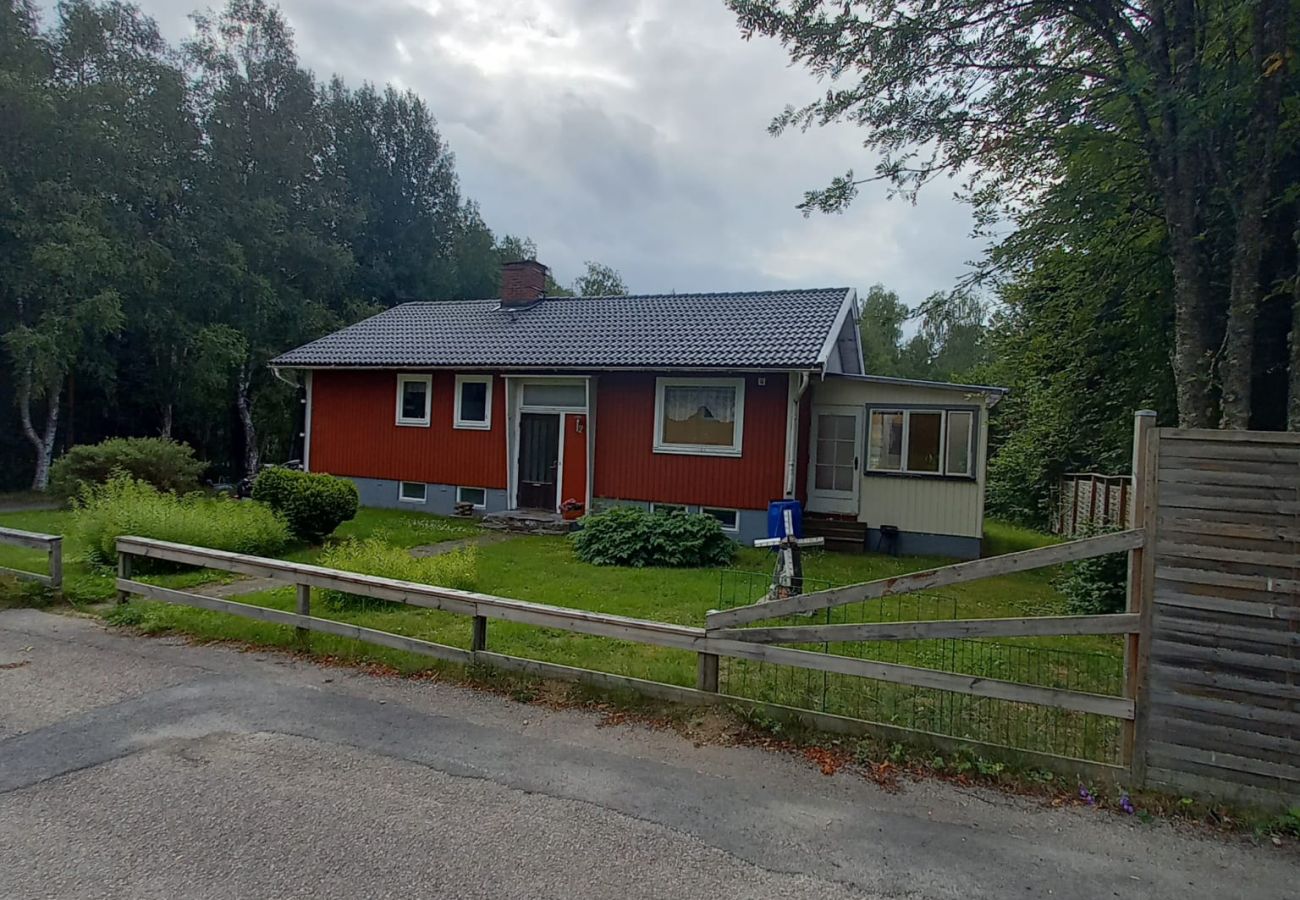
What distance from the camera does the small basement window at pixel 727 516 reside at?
12.0 metres

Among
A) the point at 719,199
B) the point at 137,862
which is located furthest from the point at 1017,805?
the point at 719,199

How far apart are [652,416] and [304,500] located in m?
5.69

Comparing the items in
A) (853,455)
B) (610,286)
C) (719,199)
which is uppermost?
(610,286)

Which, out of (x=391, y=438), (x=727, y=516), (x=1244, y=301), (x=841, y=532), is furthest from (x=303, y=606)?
(x=391, y=438)

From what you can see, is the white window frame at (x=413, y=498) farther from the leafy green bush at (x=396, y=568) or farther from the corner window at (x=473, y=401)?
the leafy green bush at (x=396, y=568)

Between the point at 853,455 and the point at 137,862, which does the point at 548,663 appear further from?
the point at 853,455

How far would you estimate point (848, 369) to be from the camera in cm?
1584

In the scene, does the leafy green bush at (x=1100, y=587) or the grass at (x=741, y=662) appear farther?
the leafy green bush at (x=1100, y=587)

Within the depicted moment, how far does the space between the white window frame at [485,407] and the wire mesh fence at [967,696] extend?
32.4 feet

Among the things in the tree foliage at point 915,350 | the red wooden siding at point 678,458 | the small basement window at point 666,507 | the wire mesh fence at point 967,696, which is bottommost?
the wire mesh fence at point 967,696

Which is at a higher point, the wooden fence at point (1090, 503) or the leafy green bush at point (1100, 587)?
the wooden fence at point (1090, 503)

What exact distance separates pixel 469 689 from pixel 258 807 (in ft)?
5.35

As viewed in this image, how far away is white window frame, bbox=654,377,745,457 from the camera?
11992 millimetres

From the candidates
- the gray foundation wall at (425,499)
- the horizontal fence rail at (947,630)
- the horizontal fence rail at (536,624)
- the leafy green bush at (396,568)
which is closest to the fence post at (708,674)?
the horizontal fence rail at (536,624)
